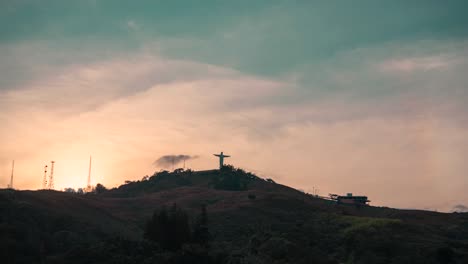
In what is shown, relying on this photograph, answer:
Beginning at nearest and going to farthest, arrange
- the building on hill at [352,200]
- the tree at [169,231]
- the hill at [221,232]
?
1. the hill at [221,232]
2. the tree at [169,231]
3. the building on hill at [352,200]

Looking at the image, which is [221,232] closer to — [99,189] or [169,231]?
[169,231]

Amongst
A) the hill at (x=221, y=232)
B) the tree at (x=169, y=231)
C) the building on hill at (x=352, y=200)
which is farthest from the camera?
the building on hill at (x=352, y=200)

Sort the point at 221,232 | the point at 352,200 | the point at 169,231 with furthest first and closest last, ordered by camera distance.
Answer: the point at 352,200, the point at 221,232, the point at 169,231

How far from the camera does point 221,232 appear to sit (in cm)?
7412

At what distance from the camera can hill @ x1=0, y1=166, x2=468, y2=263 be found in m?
54.7

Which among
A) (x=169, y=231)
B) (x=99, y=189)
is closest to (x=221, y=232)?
(x=169, y=231)

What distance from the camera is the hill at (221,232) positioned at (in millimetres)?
54688

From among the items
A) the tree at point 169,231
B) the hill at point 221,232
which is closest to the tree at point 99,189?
the hill at point 221,232

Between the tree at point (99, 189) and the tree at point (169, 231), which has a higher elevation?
the tree at point (99, 189)

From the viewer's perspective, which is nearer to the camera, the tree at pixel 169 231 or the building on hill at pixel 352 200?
the tree at pixel 169 231

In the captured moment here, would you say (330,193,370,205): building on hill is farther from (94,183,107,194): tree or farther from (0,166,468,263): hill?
(94,183,107,194): tree

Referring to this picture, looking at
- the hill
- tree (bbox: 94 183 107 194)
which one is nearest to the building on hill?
the hill

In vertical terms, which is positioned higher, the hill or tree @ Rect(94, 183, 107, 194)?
tree @ Rect(94, 183, 107, 194)

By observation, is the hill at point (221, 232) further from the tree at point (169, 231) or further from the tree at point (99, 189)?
the tree at point (99, 189)
